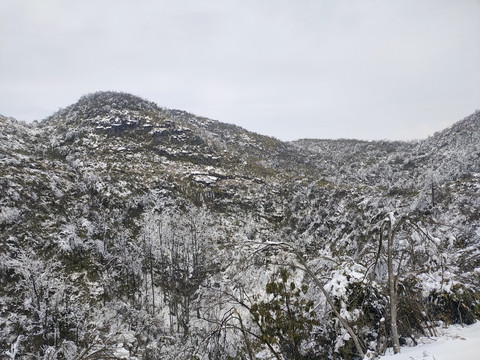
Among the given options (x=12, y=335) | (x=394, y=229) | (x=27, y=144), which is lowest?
(x=12, y=335)

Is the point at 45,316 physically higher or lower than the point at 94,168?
lower

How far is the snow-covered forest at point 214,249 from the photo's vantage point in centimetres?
511

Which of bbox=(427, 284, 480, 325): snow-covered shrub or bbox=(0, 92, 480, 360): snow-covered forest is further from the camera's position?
bbox=(427, 284, 480, 325): snow-covered shrub

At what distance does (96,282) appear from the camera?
3008cm

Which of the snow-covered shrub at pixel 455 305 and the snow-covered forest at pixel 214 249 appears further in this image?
the snow-covered shrub at pixel 455 305

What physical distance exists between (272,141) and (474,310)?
11345cm

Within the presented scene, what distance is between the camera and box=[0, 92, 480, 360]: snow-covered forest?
5.11 metres

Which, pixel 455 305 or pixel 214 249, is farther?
pixel 214 249

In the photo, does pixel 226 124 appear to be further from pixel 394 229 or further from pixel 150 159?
pixel 394 229

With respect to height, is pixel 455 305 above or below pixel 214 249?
above

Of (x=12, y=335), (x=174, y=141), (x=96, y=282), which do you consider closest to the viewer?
(x=12, y=335)

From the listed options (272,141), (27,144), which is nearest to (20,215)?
(27,144)

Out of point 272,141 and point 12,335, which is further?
point 272,141

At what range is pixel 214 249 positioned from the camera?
38562 millimetres
